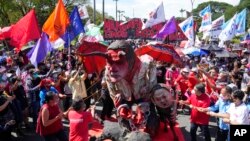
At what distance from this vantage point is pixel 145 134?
384 centimetres

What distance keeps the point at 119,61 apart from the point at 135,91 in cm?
45

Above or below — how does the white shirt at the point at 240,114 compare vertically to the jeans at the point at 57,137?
above

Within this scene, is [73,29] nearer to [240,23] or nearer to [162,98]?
[240,23]

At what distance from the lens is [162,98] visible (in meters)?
4.04

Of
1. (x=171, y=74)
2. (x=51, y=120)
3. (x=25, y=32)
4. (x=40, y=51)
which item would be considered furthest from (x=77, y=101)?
(x=171, y=74)

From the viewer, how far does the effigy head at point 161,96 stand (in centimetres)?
400

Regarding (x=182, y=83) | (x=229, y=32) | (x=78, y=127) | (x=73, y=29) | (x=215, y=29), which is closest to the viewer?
(x=78, y=127)

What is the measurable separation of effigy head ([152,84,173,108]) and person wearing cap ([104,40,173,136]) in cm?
2

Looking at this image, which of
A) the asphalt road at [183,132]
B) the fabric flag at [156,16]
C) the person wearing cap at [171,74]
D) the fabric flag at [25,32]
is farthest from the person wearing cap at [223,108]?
the fabric flag at [156,16]

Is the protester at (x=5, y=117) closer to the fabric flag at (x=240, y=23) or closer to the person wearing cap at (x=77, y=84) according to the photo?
the person wearing cap at (x=77, y=84)

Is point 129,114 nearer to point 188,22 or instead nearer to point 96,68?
point 96,68

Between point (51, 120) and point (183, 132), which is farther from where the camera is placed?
point (183, 132)

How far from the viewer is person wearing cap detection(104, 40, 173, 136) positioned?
3879mm

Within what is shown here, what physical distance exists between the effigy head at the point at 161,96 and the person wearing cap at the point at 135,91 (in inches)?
0.6
